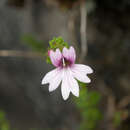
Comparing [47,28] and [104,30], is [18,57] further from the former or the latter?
[104,30]

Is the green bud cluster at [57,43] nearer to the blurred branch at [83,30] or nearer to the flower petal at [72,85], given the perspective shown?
the flower petal at [72,85]

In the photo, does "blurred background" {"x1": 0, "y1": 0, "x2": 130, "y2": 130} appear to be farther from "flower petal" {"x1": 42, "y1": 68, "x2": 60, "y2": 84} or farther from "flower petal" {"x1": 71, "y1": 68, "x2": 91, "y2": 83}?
"flower petal" {"x1": 42, "y1": 68, "x2": 60, "y2": 84}

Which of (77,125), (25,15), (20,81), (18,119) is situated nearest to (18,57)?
(20,81)

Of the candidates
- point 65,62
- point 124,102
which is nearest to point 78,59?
point 124,102

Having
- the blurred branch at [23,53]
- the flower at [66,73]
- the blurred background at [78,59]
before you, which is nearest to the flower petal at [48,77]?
the flower at [66,73]

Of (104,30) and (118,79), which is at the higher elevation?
(104,30)

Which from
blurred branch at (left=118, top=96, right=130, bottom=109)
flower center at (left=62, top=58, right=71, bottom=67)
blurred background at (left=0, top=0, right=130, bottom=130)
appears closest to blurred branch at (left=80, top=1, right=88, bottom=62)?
blurred background at (left=0, top=0, right=130, bottom=130)
